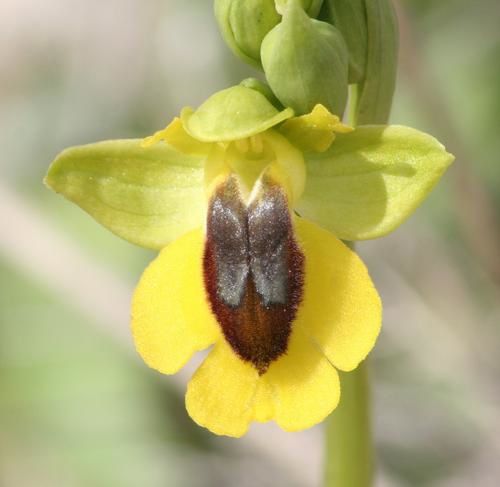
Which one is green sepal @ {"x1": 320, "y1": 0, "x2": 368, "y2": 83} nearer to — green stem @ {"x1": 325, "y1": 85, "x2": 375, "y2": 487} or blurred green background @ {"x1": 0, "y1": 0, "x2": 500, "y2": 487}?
green stem @ {"x1": 325, "y1": 85, "x2": 375, "y2": 487}

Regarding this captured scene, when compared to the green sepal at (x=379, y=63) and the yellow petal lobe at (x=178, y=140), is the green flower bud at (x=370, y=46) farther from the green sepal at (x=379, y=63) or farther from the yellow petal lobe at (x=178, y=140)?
the yellow petal lobe at (x=178, y=140)

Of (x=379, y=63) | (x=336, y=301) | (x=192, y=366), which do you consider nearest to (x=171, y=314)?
(x=336, y=301)

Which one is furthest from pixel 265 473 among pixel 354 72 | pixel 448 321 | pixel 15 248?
pixel 354 72

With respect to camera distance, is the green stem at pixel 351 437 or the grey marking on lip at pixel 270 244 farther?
the green stem at pixel 351 437

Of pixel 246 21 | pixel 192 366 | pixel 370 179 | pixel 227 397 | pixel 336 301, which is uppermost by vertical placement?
pixel 246 21

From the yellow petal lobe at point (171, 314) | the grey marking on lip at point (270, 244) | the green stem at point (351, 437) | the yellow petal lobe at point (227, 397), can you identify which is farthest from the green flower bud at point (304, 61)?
the green stem at point (351, 437)

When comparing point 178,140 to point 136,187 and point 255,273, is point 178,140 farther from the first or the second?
point 255,273

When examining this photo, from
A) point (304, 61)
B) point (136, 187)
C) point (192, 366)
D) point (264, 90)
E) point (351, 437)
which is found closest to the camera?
point (304, 61)
